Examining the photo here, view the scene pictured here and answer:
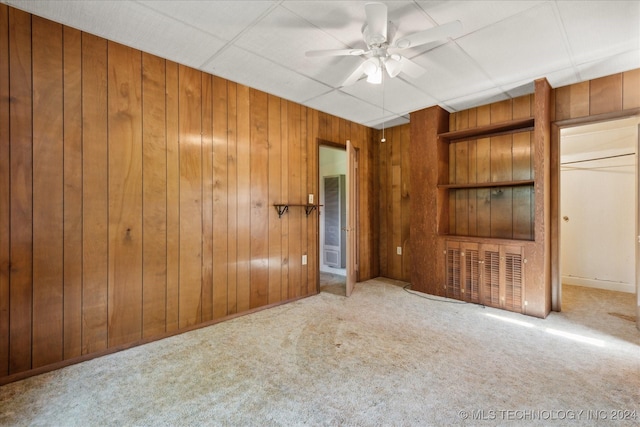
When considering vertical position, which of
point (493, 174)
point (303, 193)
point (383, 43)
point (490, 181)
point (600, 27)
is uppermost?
point (600, 27)

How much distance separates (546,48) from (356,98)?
1.79 m

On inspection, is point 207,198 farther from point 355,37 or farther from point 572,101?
point 572,101

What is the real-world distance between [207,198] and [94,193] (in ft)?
2.84

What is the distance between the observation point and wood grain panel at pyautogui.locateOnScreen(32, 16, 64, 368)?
1966mm

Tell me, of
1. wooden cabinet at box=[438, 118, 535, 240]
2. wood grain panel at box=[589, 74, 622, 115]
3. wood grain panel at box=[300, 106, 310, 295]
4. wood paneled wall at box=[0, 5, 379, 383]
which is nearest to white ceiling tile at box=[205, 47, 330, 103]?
wood paneled wall at box=[0, 5, 379, 383]

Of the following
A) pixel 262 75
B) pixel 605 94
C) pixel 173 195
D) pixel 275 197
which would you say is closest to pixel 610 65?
pixel 605 94

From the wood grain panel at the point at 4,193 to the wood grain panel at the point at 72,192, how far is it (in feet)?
0.93

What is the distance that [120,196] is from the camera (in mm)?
2287

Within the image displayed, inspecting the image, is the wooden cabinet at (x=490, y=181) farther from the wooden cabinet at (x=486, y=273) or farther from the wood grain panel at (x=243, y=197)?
the wood grain panel at (x=243, y=197)

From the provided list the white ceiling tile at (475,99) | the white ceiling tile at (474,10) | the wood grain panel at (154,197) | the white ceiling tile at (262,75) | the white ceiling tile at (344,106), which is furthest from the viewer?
the white ceiling tile at (344,106)

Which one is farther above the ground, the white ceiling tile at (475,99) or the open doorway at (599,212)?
the white ceiling tile at (475,99)

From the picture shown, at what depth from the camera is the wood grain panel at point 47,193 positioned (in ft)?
6.45

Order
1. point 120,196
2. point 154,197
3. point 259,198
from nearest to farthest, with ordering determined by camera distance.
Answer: point 120,196 → point 154,197 → point 259,198

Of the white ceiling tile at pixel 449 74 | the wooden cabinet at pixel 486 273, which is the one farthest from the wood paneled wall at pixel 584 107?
the white ceiling tile at pixel 449 74
